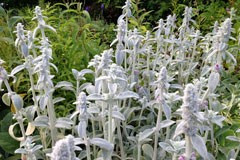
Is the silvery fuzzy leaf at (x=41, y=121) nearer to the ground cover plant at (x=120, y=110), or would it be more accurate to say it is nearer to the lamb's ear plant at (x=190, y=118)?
the ground cover plant at (x=120, y=110)

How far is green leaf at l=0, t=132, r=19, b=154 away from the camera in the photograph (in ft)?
5.53

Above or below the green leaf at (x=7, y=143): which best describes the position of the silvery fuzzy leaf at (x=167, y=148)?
above

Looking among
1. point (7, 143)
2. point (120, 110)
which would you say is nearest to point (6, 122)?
point (7, 143)

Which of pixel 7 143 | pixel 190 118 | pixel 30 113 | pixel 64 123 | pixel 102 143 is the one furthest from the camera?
pixel 7 143

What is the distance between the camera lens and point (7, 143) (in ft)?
5.57

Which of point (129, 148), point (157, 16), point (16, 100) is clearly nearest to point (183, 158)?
point (129, 148)

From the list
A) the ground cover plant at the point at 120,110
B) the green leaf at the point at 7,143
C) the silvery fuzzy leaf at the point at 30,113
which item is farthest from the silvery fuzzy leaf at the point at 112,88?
the green leaf at the point at 7,143

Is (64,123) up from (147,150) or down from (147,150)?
up

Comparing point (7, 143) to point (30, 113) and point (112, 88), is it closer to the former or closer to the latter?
point (30, 113)

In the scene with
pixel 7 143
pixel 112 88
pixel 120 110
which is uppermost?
pixel 112 88

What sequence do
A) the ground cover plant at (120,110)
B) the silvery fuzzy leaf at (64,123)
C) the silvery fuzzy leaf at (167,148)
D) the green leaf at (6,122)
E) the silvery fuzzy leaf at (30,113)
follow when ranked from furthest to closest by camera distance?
the green leaf at (6,122) < the silvery fuzzy leaf at (30,113) < the silvery fuzzy leaf at (64,123) < the silvery fuzzy leaf at (167,148) < the ground cover plant at (120,110)

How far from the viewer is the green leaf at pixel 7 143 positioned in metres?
1.69

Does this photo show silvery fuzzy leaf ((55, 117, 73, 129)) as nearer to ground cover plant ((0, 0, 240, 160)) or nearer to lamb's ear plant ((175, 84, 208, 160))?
ground cover plant ((0, 0, 240, 160))

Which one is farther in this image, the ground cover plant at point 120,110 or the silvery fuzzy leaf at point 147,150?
the silvery fuzzy leaf at point 147,150
